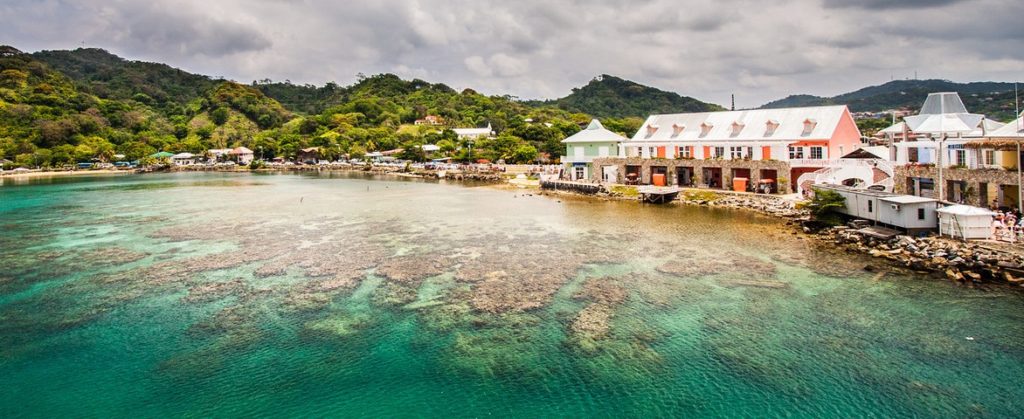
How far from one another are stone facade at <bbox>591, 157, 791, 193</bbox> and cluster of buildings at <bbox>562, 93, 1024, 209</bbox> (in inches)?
3.0

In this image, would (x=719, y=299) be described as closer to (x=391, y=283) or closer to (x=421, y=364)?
(x=421, y=364)

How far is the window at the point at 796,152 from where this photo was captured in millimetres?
39344

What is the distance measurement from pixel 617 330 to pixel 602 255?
349 inches

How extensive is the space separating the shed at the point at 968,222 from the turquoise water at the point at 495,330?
3.82 meters

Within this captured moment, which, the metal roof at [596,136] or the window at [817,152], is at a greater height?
the metal roof at [596,136]

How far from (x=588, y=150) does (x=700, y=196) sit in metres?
16.2

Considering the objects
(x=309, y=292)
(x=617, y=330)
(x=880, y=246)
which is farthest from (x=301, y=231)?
(x=880, y=246)

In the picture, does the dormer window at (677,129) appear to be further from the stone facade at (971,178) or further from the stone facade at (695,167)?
the stone facade at (971,178)

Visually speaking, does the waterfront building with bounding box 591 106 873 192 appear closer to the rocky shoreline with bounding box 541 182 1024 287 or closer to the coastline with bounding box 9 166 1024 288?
the coastline with bounding box 9 166 1024 288

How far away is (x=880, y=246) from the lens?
A: 2233cm

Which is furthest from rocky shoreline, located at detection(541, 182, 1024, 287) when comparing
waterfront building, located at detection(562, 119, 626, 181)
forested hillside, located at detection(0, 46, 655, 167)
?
forested hillside, located at detection(0, 46, 655, 167)

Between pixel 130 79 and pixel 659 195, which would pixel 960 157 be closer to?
pixel 659 195

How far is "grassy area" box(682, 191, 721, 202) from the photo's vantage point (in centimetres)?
3816

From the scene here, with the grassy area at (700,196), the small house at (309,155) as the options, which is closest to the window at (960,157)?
the grassy area at (700,196)
